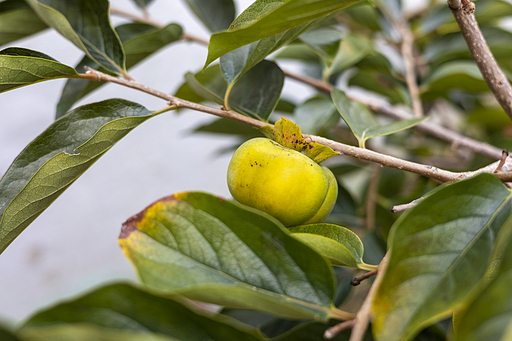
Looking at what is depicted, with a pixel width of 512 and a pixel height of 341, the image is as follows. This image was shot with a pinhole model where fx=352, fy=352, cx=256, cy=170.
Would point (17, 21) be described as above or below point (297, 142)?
above

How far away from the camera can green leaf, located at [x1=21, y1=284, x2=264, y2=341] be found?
0.71 ft

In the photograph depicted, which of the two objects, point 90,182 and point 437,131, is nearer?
point 437,131

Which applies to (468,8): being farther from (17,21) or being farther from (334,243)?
(17,21)

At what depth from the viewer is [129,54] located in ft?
1.83

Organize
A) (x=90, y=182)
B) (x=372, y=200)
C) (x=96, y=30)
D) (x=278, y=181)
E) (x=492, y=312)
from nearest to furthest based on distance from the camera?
(x=492, y=312) → (x=278, y=181) → (x=96, y=30) → (x=372, y=200) → (x=90, y=182)

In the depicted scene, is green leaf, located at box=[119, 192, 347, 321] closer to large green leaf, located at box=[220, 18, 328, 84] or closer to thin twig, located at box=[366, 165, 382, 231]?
large green leaf, located at box=[220, 18, 328, 84]

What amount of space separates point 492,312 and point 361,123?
0.34 metres

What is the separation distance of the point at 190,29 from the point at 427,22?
35.8 inches

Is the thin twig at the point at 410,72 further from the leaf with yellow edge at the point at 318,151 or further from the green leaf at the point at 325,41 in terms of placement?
the leaf with yellow edge at the point at 318,151

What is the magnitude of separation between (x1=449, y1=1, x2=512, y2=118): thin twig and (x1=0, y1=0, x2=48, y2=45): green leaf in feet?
1.89

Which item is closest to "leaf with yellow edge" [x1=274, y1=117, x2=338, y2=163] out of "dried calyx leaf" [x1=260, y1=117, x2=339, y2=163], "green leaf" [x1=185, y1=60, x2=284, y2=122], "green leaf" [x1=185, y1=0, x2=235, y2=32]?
"dried calyx leaf" [x1=260, y1=117, x2=339, y2=163]

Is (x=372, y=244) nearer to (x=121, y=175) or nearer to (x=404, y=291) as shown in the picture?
(x=404, y=291)

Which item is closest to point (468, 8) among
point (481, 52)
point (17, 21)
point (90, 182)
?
point (481, 52)

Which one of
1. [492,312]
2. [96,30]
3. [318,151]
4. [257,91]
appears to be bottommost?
[492,312]
